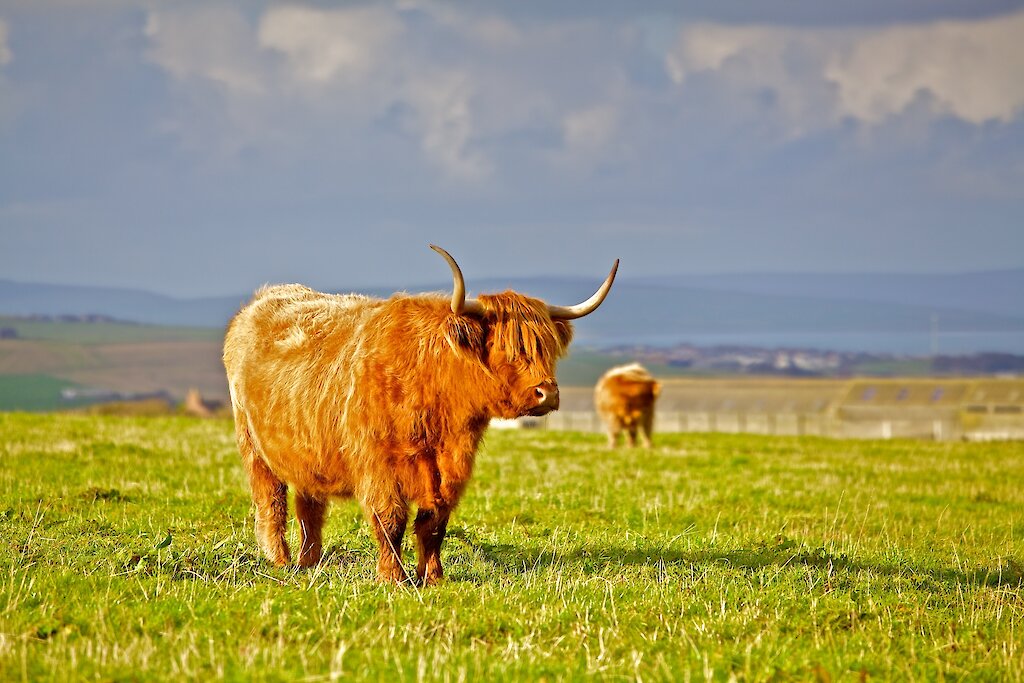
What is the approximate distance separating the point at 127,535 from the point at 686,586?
191 inches

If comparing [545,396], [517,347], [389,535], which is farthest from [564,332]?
[389,535]

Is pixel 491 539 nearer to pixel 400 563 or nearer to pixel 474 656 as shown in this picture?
pixel 400 563

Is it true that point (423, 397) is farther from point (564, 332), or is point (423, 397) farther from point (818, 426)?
point (818, 426)

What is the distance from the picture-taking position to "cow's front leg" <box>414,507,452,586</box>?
8805 mm

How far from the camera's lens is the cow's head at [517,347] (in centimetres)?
864

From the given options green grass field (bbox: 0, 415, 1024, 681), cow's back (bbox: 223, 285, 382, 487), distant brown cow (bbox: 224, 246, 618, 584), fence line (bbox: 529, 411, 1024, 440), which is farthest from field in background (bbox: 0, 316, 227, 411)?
distant brown cow (bbox: 224, 246, 618, 584)

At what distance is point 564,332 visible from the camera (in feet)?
31.0

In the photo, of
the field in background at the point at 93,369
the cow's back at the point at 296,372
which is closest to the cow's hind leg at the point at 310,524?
the cow's back at the point at 296,372

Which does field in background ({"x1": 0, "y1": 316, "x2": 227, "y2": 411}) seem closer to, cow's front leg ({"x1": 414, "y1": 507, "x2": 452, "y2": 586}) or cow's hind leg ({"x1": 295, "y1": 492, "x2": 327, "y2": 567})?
cow's hind leg ({"x1": 295, "y1": 492, "x2": 327, "y2": 567})

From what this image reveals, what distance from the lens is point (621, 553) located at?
1098 cm

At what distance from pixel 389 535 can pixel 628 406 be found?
18.5 m

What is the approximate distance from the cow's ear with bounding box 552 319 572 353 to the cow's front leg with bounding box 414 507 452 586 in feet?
5.14

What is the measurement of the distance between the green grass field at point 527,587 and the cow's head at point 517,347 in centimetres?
125

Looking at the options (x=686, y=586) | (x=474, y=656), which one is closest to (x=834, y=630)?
(x=686, y=586)
